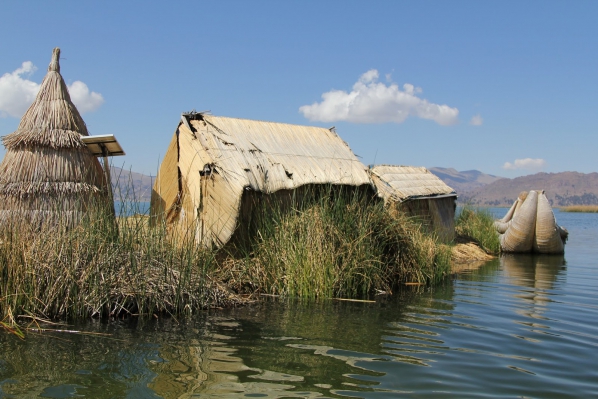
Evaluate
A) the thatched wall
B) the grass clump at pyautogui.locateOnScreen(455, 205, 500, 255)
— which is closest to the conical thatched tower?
the thatched wall

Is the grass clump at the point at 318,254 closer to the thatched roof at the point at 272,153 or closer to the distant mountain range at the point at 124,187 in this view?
the thatched roof at the point at 272,153

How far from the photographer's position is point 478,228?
1677 cm

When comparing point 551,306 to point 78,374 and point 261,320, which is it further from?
point 78,374

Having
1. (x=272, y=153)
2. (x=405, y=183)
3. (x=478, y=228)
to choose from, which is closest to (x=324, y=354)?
(x=272, y=153)

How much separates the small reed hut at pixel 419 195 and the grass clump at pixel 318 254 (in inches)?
161

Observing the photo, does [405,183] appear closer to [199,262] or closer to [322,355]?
[199,262]

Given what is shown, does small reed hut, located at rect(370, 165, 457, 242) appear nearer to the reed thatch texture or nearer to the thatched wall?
the thatched wall

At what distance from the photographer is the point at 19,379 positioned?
13.9 ft

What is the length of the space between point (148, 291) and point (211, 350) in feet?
4.77

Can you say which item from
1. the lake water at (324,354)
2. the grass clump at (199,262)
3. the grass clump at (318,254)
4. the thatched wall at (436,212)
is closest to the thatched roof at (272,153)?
the grass clump at (199,262)

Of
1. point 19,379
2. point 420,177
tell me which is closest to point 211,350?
point 19,379

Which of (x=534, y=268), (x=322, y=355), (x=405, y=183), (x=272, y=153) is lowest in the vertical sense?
(x=322, y=355)

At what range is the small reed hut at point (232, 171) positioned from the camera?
26.2ft

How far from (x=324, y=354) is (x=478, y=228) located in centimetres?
1253
